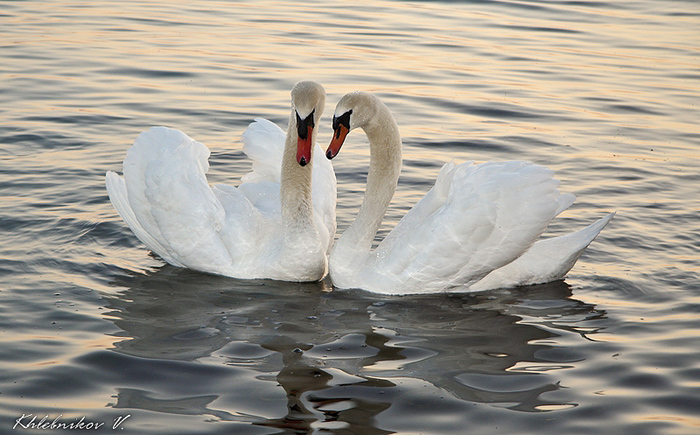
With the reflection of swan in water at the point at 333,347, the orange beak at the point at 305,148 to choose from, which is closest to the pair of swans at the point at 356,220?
the orange beak at the point at 305,148

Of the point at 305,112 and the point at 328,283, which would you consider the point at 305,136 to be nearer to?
the point at 305,112

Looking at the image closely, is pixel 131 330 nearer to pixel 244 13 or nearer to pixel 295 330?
pixel 295 330

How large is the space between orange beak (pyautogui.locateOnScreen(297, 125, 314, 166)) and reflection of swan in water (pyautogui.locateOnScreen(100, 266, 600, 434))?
3.84 feet

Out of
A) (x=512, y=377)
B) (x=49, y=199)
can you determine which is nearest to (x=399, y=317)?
(x=512, y=377)

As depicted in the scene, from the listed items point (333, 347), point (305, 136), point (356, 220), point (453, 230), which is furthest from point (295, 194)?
point (333, 347)

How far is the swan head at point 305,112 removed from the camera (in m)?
7.14

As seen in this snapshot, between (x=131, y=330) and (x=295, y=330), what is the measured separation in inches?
47.2

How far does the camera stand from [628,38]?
18.5 meters

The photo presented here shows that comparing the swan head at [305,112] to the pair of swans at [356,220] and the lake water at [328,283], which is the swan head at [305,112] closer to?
→ the pair of swans at [356,220]

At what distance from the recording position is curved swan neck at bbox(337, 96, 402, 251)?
7.48 meters

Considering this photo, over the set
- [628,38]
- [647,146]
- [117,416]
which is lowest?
[117,416]

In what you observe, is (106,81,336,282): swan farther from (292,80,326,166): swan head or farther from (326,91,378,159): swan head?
(326,91,378,159): swan head

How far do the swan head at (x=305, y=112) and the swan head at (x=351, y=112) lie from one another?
0.60ft

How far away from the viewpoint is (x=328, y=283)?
26.1 feet
